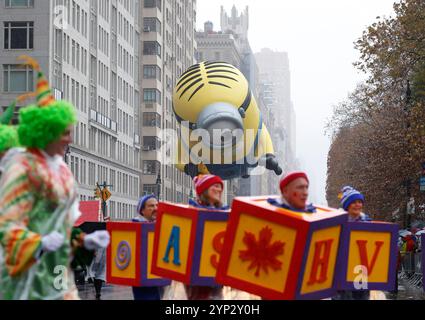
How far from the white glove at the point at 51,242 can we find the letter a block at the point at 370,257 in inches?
168

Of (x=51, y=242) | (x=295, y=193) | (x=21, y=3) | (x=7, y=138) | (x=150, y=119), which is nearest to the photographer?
(x=51, y=242)

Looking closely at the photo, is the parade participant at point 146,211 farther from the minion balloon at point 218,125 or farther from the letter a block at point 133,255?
the minion balloon at point 218,125

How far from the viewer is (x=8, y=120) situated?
800 cm

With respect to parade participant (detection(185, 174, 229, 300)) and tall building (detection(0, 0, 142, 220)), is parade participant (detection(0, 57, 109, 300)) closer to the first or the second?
parade participant (detection(185, 174, 229, 300))

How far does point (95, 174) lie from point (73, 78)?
8327 millimetres

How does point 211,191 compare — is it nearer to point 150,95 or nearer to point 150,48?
point 150,95

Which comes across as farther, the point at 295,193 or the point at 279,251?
the point at 295,193

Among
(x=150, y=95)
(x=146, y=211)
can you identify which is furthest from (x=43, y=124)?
(x=150, y=95)

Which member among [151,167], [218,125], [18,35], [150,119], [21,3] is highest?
[21,3]

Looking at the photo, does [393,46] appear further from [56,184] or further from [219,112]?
[56,184]

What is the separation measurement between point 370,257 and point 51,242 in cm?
492

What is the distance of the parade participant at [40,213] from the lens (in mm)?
6078

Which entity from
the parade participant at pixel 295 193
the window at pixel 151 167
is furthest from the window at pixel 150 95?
the parade participant at pixel 295 193

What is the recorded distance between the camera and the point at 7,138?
7352 mm
